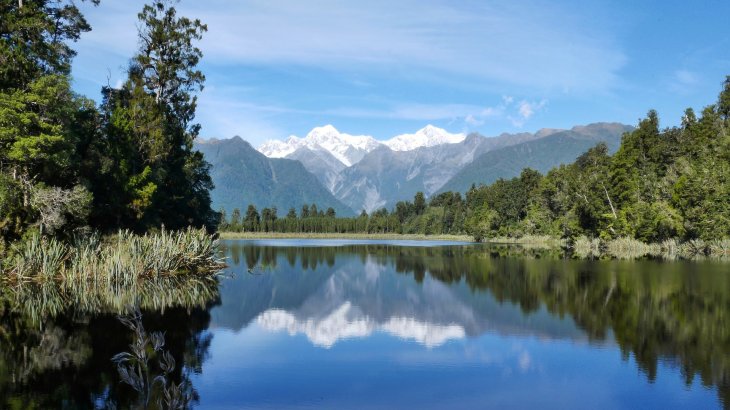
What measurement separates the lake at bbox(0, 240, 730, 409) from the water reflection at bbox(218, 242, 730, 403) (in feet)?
0.30

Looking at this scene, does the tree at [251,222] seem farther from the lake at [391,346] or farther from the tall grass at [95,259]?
the lake at [391,346]

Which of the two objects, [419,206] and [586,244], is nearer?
[586,244]

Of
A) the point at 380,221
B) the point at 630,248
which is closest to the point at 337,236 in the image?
the point at 380,221

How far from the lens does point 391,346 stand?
17.8 metres

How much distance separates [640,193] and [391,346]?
6370cm

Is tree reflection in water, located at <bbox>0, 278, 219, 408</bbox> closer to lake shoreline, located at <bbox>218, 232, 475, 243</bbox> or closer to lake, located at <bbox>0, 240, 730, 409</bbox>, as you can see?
lake, located at <bbox>0, 240, 730, 409</bbox>

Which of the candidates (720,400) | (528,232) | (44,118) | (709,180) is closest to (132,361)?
(720,400)

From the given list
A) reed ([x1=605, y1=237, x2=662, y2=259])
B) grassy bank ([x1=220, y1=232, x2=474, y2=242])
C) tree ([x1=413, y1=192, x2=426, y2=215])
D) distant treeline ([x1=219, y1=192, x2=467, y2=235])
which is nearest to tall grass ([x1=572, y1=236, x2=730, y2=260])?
reed ([x1=605, y1=237, x2=662, y2=259])

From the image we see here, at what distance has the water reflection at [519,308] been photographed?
58.1ft

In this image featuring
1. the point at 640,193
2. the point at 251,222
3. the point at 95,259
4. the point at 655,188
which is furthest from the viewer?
the point at 251,222

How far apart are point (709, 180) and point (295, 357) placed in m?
58.5

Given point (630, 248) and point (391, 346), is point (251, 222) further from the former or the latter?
point (391, 346)

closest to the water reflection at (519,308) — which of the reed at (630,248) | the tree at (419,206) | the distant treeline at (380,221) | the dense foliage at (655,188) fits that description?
the dense foliage at (655,188)

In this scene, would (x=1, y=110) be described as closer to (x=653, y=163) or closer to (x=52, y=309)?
(x=52, y=309)
